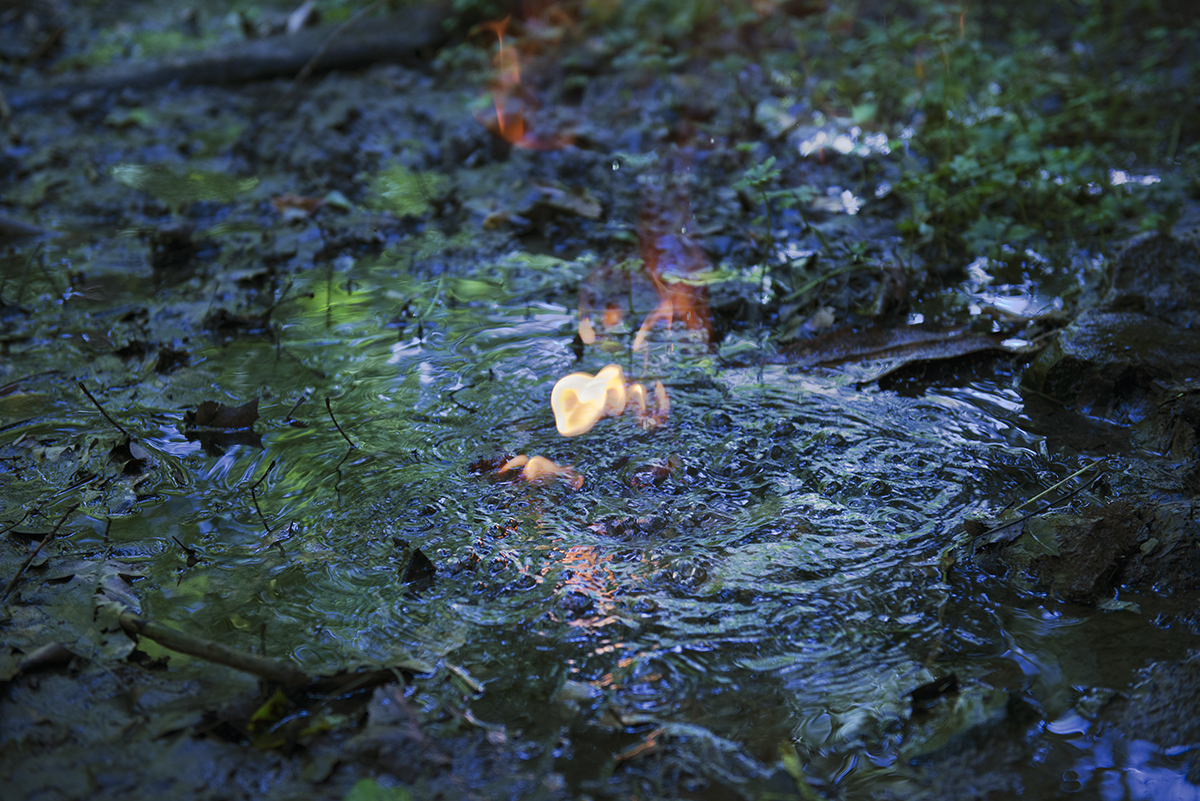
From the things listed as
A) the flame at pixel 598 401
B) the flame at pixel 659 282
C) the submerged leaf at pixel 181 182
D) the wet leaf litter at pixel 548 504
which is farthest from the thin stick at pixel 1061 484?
the submerged leaf at pixel 181 182

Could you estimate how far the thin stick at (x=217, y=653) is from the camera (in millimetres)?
1664

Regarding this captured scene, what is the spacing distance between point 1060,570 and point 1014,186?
2453 millimetres

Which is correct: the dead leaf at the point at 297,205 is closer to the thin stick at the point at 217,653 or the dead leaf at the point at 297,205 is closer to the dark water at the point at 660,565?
the dark water at the point at 660,565

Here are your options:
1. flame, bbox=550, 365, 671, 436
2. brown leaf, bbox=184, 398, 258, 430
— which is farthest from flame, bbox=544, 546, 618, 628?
brown leaf, bbox=184, 398, 258, 430

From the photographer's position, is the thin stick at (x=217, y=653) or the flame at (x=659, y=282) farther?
the flame at (x=659, y=282)

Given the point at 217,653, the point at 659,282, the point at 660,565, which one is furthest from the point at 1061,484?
the point at 217,653

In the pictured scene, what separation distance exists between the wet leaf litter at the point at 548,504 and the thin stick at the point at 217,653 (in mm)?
12

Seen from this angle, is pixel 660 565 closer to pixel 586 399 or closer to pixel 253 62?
pixel 586 399

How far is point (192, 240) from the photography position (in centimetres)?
404

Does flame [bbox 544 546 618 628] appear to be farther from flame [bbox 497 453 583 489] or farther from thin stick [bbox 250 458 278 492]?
thin stick [bbox 250 458 278 492]

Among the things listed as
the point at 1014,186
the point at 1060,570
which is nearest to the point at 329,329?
the point at 1060,570

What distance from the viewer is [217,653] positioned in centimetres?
169

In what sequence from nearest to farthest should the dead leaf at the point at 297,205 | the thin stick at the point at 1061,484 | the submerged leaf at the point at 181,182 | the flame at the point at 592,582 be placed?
the flame at the point at 592,582 < the thin stick at the point at 1061,484 < the dead leaf at the point at 297,205 < the submerged leaf at the point at 181,182

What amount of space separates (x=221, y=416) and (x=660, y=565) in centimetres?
149
